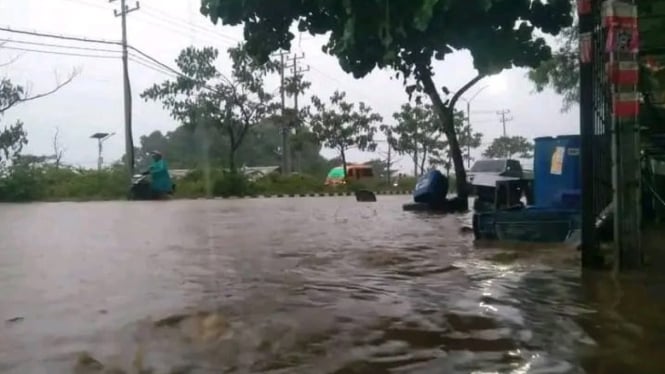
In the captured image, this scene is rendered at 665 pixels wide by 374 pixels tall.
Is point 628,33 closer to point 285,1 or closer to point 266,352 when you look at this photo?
point 266,352

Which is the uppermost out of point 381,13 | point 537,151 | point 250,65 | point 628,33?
point 250,65

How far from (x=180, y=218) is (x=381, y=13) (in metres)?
5.66

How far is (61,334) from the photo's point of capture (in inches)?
141

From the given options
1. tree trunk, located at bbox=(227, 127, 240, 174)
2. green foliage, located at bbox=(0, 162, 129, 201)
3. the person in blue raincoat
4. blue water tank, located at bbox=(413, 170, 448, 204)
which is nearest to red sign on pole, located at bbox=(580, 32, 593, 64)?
blue water tank, located at bbox=(413, 170, 448, 204)

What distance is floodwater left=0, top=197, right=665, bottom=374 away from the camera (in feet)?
9.96

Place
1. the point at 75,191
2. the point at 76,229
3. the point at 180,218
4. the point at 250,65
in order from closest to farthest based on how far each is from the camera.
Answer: the point at 76,229 → the point at 180,218 → the point at 75,191 → the point at 250,65

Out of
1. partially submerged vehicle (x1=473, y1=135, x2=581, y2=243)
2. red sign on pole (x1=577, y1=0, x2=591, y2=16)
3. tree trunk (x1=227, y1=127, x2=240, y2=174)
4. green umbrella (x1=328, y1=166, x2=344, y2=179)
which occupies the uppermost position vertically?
tree trunk (x1=227, y1=127, x2=240, y2=174)

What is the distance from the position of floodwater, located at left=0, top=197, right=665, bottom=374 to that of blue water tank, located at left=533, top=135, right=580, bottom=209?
A: 937 millimetres

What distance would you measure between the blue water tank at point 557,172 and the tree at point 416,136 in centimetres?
3650

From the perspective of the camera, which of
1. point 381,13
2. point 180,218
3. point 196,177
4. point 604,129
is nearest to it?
point 604,129

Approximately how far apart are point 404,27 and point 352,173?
1550 inches

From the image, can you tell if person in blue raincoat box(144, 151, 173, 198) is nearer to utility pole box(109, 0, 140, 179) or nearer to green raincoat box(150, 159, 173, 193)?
green raincoat box(150, 159, 173, 193)

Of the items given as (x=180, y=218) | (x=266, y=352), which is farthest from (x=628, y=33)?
(x=180, y=218)

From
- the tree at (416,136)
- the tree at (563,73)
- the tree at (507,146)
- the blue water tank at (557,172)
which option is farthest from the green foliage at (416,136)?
the blue water tank at (557,172)
